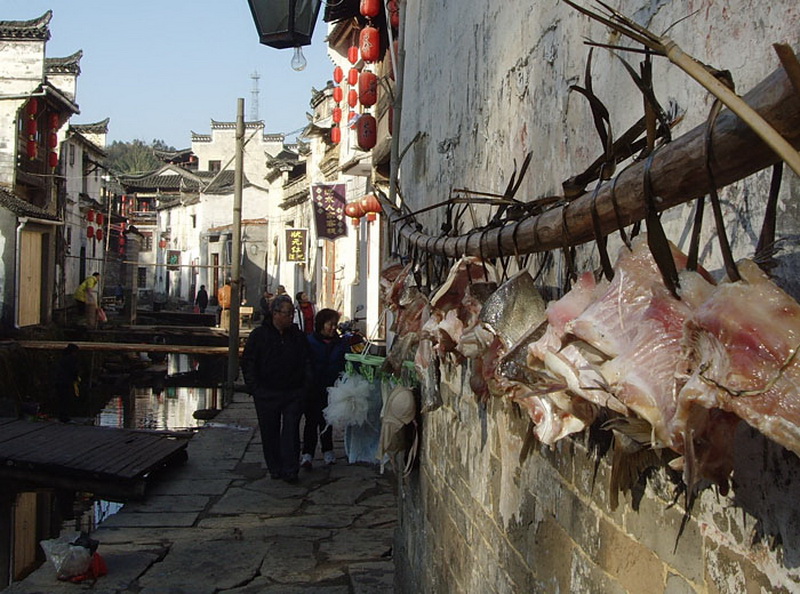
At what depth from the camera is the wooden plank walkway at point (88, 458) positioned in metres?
9.62

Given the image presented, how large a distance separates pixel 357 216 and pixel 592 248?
48.7 feet

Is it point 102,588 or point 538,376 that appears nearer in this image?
point 538,376

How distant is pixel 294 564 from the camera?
283 inches

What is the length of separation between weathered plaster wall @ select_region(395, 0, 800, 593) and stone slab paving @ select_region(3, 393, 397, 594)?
5.29 ft

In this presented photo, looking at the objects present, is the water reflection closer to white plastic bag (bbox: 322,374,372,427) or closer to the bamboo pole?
white plastic bag (bbox: 322,374,372,427)

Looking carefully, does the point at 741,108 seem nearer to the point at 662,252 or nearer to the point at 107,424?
the point at 662,252

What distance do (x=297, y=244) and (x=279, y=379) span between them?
893 inches

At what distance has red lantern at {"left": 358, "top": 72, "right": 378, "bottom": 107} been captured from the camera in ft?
45.9

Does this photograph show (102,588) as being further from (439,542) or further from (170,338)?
(170,338)

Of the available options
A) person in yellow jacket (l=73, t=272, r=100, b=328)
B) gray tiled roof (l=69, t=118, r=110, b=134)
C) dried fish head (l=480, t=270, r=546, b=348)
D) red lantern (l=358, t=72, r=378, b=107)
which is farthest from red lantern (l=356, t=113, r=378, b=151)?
gray tiled roof (l=69, t=118, r=110, b=134)

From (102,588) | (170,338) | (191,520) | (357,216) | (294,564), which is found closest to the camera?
(102,588)

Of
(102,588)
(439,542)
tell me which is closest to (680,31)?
(439,542)

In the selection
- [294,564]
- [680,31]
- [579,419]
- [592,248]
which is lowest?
[294,564]

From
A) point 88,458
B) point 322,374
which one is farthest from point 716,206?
point 88,458
